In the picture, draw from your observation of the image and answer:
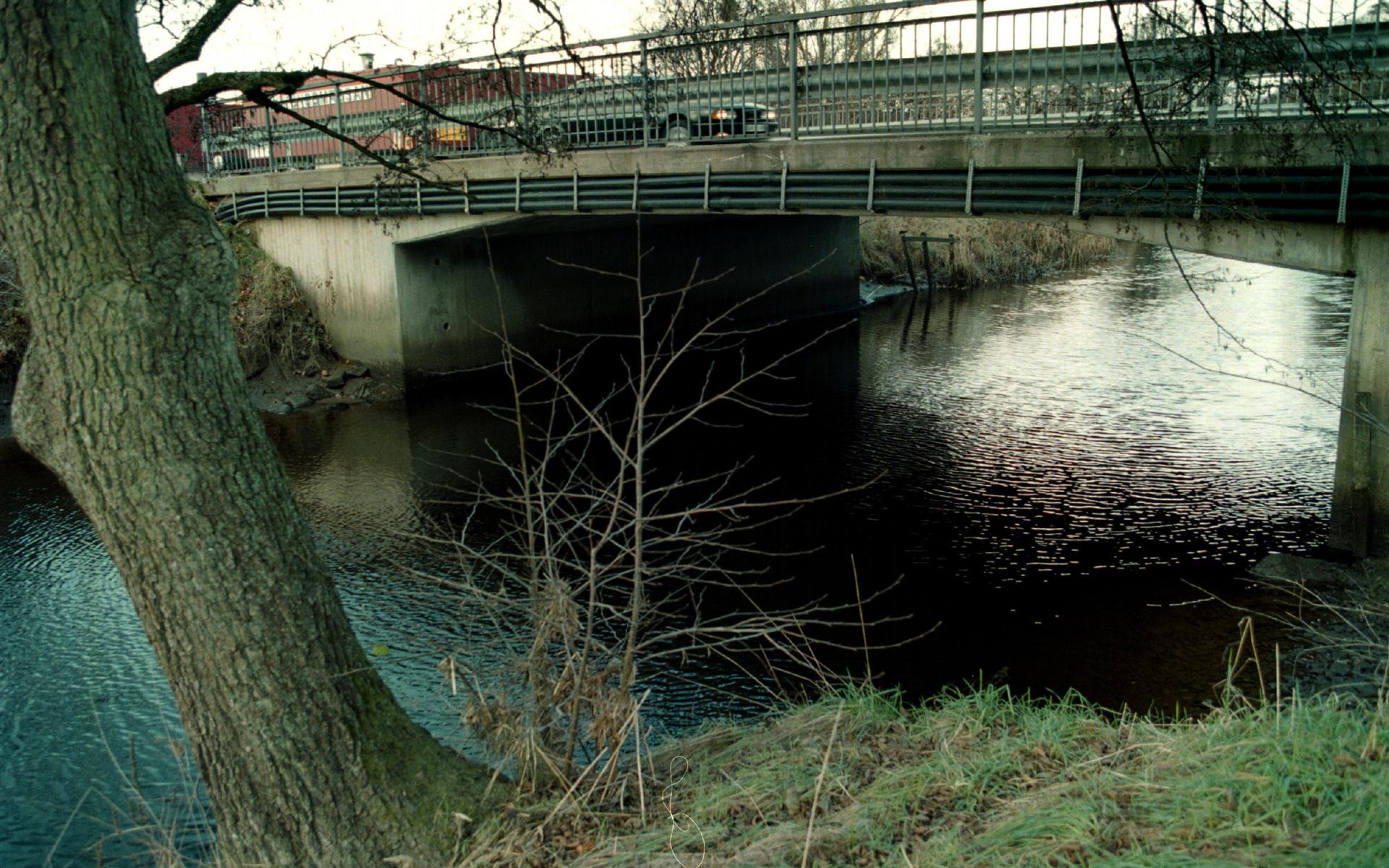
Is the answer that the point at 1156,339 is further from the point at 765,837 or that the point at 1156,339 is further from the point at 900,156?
the point at 765,837

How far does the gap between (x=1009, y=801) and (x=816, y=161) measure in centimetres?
883

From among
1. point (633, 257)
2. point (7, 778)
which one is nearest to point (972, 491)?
point (7, 778)

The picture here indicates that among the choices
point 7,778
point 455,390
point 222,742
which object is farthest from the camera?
point 455,390

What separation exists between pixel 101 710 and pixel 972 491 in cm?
739

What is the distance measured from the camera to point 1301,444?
12070 millimetres

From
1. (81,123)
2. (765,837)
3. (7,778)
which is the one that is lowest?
(7,778)

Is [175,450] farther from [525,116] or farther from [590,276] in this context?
[590,276]

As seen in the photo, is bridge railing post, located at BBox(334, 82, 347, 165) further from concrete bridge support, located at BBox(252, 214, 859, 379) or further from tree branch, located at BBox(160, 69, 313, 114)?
tree branch, located at BBox(160, 69, 313, 114)

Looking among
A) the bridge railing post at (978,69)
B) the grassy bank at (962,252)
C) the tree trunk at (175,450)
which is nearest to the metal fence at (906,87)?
the bridge railing post at (978,69)

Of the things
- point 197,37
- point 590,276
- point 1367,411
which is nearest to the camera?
→ point 197,37

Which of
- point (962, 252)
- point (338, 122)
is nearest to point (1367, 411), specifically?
point (338, 122)

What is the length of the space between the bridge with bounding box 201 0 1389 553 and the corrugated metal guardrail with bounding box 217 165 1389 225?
1.0 inches

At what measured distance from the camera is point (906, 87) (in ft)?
39.5

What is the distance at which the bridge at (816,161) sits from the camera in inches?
326
